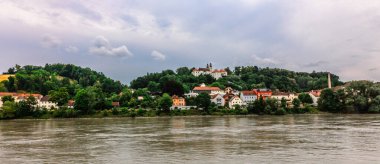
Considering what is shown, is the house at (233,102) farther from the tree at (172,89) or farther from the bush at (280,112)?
the tree at (172,89)

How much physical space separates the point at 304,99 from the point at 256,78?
46803mm

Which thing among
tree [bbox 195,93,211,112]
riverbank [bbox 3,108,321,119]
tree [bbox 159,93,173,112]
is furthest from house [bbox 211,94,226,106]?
tree [bbox 159,93,173,112]

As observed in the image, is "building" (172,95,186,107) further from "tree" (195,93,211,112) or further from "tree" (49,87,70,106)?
"tree" (49,87,70,106)

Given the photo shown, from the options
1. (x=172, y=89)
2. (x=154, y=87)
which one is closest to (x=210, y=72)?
(x=154, y=87)

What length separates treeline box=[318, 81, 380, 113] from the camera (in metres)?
80.6

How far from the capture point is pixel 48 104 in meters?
90.6

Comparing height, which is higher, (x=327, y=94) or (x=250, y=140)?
(x=327, y=94)

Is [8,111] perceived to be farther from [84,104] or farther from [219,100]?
[219,100]

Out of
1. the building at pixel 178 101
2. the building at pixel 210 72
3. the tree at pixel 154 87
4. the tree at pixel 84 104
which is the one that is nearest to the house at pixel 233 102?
the building at pixel 178 101

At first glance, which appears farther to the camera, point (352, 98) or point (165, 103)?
point (352, 98)

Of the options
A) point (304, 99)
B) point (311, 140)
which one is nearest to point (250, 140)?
point (311, 140)

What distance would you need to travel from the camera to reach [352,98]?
83.1 meters

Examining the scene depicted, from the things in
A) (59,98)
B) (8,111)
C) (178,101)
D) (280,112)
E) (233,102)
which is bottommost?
(280,112)

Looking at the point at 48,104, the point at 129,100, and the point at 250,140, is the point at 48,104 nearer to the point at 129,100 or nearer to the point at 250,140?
the point at 129,100
